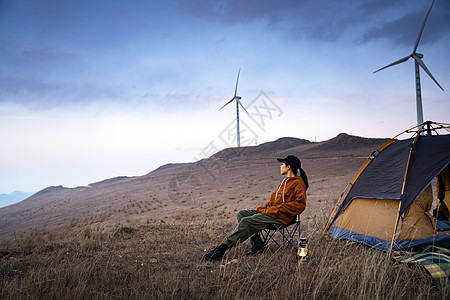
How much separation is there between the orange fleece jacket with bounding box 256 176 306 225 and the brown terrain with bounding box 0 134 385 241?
4808 mm

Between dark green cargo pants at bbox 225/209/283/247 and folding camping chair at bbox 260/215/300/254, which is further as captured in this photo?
folding camping chair at bbox 260/215/300/254

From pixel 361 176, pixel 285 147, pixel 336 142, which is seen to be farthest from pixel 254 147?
pixel 361 176

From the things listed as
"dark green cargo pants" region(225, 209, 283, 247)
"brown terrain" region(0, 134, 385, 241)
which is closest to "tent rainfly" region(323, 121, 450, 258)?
"dark green cargo pants" region(225, 209, 283, 247)

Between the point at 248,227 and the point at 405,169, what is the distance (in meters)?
2.76

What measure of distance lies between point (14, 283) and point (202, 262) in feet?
7.60

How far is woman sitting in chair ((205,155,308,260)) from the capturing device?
4.59 meters

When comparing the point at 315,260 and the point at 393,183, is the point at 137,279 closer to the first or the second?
the point at 315,260

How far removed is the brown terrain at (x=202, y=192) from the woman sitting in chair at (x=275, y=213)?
4802 mm

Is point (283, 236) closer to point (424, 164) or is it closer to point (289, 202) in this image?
point (289, 202)

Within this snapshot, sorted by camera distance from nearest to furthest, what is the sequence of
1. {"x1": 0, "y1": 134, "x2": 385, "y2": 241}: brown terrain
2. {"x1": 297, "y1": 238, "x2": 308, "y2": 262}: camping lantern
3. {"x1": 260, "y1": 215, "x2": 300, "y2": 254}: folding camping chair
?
{"x1": 297, "y1": 238, "x2": 308, "y2": 262}: camping lantern
{"x1": 260, "y1": 215, "x2": 300, "y2": 254}: folding camping chair
{"x1": 0, "y1": 134, "x2": 385, "y2": 241}: brown terrain

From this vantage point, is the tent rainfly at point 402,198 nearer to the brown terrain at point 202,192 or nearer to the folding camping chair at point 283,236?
the folding camping chair at point 283,236

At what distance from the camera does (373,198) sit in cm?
532

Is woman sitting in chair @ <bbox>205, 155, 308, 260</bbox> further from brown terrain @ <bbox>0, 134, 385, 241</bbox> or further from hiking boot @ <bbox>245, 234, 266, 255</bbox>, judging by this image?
brown terrain @ <bbox>0, 134, 385, 241</bbox>

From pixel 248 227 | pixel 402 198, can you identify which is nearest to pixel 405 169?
pixel 402 198
